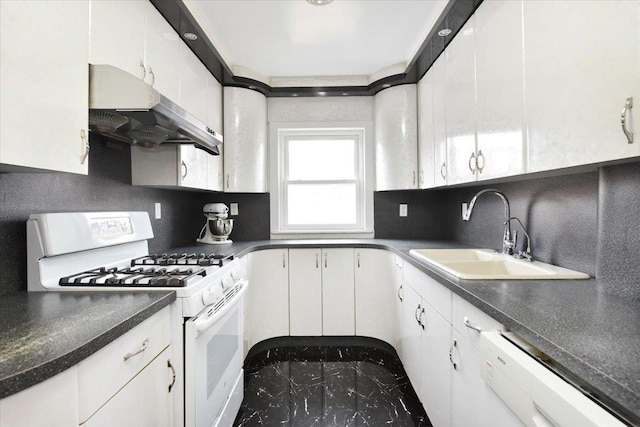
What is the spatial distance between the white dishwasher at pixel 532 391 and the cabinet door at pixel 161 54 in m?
1.84

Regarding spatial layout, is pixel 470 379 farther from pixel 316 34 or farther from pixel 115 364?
pixel 316 34

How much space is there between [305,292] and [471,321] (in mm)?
1689

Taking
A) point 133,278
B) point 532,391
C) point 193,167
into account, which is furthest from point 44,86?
point 532,391

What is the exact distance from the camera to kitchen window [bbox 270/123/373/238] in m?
3.06

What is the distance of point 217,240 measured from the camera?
268 cm

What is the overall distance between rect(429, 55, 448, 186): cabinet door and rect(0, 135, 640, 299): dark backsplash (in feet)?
1.19

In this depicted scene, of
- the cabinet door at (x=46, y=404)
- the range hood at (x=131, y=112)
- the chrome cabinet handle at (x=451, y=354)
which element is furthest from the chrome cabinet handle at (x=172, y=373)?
the chrome cabinet handle at (x=451, y=354)

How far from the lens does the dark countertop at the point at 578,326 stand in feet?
1.80

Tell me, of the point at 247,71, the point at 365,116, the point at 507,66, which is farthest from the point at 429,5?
the point at 247,71

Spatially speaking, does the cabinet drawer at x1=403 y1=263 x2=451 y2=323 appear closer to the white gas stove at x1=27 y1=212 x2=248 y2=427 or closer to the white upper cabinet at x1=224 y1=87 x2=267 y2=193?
the white gas stove at x1=27 y1=212 x2=248 y2=427

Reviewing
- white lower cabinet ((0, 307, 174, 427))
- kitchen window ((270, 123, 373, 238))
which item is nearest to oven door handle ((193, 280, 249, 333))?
white lower cabinet ((0, 307, 174, 427))

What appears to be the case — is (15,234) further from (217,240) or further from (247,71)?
(247,71)

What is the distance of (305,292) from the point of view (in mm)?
2617

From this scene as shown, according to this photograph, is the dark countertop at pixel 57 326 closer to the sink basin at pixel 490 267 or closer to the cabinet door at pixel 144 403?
the cabinet door at pixel 144 403
